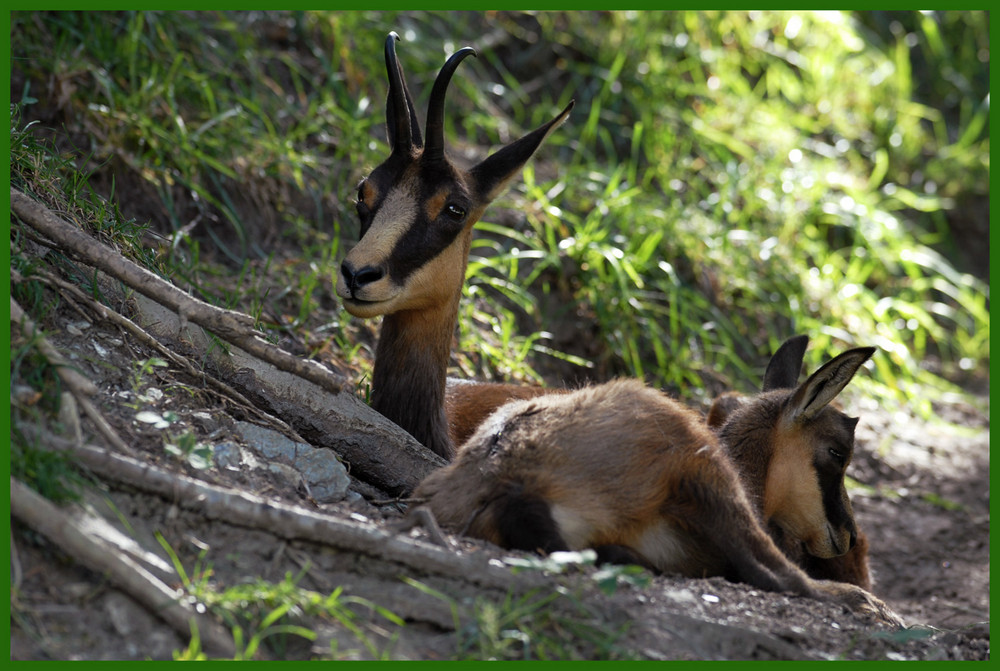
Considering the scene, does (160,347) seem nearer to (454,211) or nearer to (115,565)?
(115,565)

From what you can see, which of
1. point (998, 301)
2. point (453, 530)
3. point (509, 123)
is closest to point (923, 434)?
point (998, 301)

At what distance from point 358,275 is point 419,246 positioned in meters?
0.39

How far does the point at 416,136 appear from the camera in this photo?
17.6 feet

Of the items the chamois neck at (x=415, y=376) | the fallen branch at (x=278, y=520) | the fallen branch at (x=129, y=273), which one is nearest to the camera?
the fallen branch at (x=278, y=520)

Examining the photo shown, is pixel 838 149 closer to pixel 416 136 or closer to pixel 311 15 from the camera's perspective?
pixel 311 15

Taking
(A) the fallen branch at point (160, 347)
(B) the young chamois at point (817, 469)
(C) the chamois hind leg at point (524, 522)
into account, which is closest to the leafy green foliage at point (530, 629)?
(C) the chamois hind leg at point (524, 522)

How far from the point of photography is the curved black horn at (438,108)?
473cm

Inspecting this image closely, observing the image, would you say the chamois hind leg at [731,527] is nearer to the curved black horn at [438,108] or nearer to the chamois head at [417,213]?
the chamois head at [417,213]

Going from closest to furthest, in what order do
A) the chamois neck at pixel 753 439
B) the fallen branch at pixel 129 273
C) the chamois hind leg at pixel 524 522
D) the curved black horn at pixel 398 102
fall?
the chamois hind leg at pixel 524 522 < the fallen branch at pixel 129 273 < the chamois neck at pixel 753 439 < the curved black horn at pixel 398 102

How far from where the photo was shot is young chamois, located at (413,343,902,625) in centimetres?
360

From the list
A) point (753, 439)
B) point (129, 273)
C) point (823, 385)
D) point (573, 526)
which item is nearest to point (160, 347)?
point (129, 273)

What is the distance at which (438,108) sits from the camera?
478 cm

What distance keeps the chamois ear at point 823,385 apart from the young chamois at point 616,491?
0.58 feet

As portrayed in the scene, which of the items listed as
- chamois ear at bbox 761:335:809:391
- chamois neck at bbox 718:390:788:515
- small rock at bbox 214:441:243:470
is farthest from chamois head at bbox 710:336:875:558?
small rock at bbox 214:441:243:470
